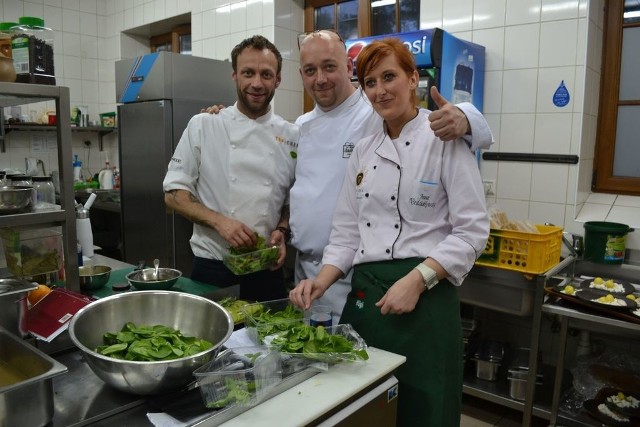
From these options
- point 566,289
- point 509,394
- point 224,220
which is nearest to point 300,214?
point 224,220

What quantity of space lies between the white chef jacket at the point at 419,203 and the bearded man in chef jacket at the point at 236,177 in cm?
61

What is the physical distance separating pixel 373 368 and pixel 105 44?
5.36 m

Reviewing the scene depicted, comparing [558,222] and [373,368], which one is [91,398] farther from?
[558,222]

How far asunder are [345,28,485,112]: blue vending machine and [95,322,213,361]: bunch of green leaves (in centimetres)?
172

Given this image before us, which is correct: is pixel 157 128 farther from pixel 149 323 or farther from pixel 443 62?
pixel 149 323

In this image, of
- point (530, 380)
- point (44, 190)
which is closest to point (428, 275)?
point (44, 190)

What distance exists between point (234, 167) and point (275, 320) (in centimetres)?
91

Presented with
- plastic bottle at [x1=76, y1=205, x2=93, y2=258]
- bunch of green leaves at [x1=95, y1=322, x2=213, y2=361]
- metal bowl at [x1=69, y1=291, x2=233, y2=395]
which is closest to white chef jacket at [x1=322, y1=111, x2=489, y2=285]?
metal bowl at [x1=69, y1=291, x2=233, y2=395]

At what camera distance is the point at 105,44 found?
18.1ft

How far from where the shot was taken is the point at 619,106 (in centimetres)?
284

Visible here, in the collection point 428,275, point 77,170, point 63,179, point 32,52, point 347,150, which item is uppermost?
point 32,52

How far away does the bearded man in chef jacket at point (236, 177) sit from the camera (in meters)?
2.15

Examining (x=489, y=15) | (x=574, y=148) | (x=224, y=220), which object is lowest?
(x=224, y=220)

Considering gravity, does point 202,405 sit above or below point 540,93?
below
